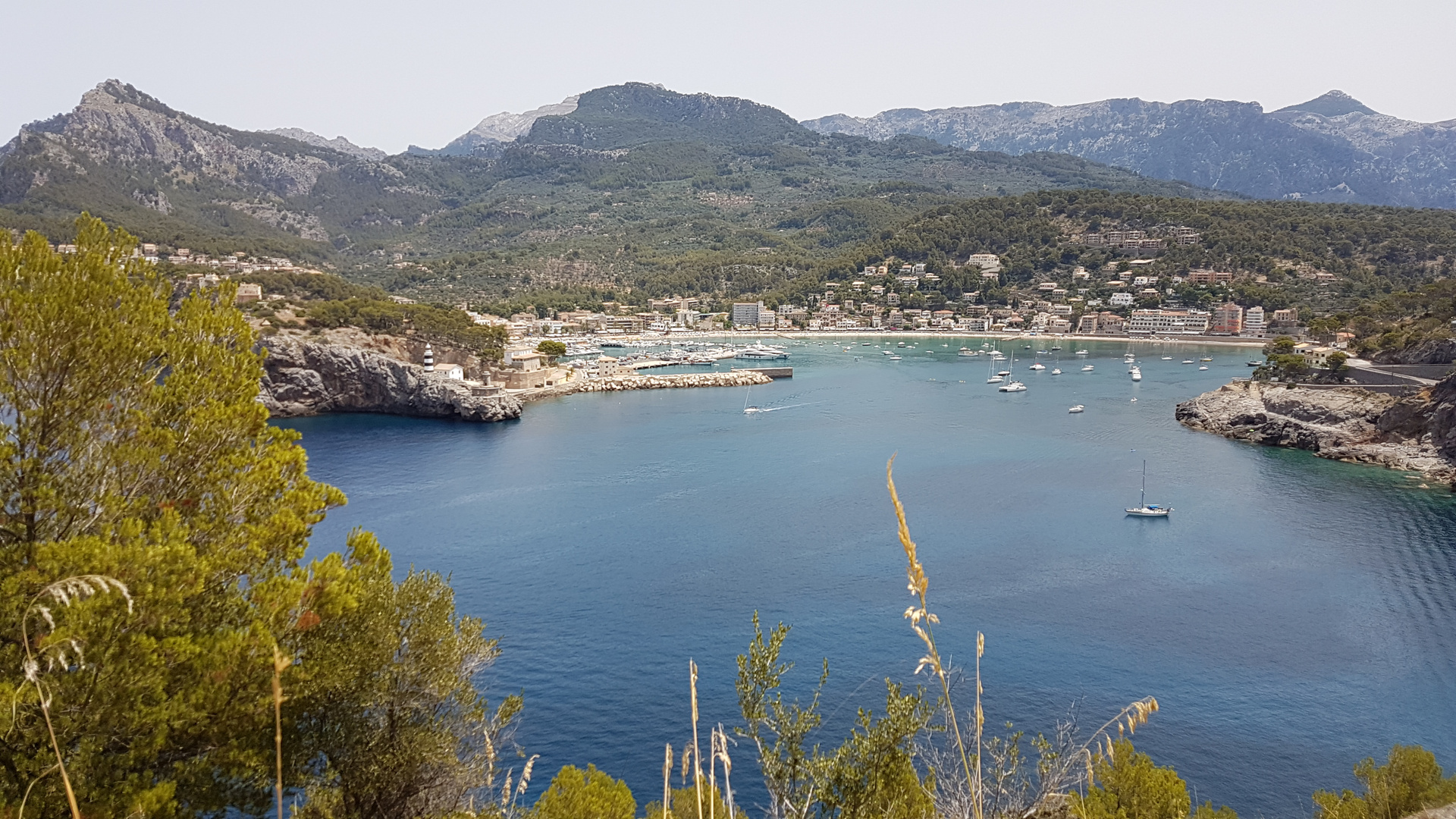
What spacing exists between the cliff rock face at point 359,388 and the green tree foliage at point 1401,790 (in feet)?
123

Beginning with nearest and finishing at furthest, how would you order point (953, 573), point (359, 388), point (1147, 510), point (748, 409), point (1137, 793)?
1. point (1137, 793)
2. point (953, 573)
3. point (1147, 510)
4. point (359, 388)
5. point (748, 409)

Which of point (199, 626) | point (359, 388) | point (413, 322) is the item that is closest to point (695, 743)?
point (199, 626)

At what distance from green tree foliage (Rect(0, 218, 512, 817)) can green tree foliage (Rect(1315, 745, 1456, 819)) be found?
10.0 metres

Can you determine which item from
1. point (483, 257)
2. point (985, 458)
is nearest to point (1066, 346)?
point (985, 458)

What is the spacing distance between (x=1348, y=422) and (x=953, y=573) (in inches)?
908

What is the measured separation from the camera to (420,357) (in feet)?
157

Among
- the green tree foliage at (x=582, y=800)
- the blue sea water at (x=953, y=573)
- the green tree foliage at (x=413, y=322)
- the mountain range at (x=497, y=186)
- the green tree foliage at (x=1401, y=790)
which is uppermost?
the mountain range at (x=497, y=186)

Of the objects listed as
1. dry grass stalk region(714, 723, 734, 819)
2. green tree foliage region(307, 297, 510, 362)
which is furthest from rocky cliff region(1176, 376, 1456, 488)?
green tree foliage region(307, 297, 510, 362)

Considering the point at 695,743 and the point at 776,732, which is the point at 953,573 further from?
the point at 695,743

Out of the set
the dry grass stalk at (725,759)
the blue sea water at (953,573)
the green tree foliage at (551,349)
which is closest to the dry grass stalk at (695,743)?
the dry grass stalk at (725,759)

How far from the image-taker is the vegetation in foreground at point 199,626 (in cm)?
500

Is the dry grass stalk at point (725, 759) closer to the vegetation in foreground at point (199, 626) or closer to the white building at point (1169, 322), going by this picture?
the vegetation in foreground at point (199, 626)

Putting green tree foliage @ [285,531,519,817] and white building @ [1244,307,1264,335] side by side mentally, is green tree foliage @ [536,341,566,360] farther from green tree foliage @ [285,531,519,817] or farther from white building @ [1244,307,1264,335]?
white building @ [1244,307,1264,335]

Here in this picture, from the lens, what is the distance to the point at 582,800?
6961 millimetres
